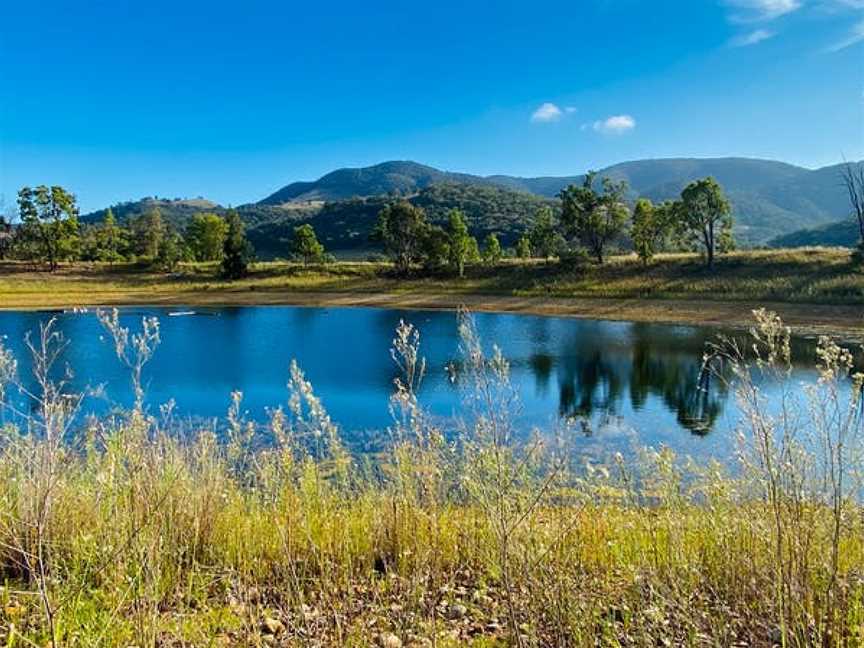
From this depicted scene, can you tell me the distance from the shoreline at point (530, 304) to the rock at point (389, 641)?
29.3 metres

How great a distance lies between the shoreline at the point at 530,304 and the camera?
32250mm

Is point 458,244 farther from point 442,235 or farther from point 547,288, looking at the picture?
point 547,288

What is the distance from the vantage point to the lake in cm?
1416

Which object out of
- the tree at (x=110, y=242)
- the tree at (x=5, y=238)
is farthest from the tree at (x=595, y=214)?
the tree at (x=5, y=238)

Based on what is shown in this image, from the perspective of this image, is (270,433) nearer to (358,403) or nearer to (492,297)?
(358,403)

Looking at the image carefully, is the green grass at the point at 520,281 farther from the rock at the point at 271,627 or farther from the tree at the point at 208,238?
the rock at the point at 271,627

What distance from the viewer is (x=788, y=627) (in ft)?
10.9

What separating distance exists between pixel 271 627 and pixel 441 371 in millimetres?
→ 17799

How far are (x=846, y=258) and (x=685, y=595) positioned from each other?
47.1 metres

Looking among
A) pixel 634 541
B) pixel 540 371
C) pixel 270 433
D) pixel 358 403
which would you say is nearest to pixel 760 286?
pixel 540 371

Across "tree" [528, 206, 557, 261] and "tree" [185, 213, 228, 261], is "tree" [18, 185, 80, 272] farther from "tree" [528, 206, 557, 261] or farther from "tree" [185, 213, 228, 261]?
"tree" [528, 206, 557, 261]

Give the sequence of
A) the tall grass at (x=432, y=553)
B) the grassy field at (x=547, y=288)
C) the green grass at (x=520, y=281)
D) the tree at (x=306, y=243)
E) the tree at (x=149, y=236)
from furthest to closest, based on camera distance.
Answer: the tree at (x=149, y=236)
the tree at (x=306, y=243)
the green grass at (x=520, y=281)
the grassy field at (x=547, y=288)
the tall grass at (x=432, y=553)

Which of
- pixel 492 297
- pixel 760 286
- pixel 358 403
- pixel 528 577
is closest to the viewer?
pixel 528 577

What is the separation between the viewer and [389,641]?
11.1ft
